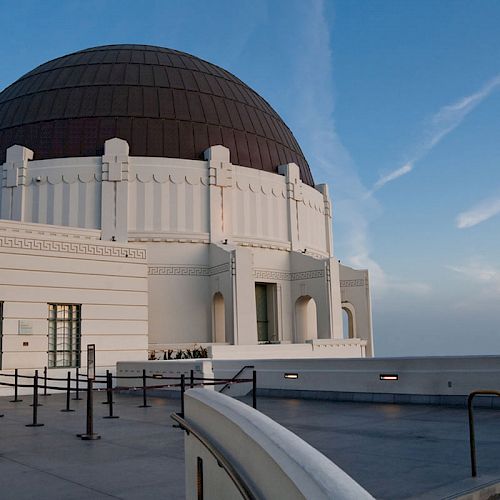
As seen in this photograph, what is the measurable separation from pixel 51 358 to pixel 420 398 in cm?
1318

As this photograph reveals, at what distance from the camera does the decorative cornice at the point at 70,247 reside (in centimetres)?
2048

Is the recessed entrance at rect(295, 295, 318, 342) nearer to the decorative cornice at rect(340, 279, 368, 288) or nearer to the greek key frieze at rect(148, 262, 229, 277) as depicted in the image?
the decorative cornice at rect(340, 279, 368, 288)

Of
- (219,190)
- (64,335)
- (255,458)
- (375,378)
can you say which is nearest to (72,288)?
(64,335)

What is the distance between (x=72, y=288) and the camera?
2161cm

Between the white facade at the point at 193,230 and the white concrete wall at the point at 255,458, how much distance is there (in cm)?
2272

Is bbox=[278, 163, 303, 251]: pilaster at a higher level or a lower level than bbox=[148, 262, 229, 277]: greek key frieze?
higher

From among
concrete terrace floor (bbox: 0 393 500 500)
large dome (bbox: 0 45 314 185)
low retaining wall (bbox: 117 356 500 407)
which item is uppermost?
large dome (bbox: 0 45 314 185)

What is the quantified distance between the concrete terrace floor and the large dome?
67.1 ft

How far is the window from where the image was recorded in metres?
21.2

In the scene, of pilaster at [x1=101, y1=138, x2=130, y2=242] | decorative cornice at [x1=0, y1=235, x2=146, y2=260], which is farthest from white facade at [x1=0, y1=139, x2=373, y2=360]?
decorative cornice at [x1=0, y1=235, x2=146, y2=260]

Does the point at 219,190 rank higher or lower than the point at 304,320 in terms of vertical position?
higher

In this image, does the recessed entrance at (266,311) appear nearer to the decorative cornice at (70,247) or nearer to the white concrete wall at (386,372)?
the decorative cornice at (70,247)

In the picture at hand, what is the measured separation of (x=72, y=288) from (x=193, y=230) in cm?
977

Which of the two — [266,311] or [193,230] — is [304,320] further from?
[193,230]
